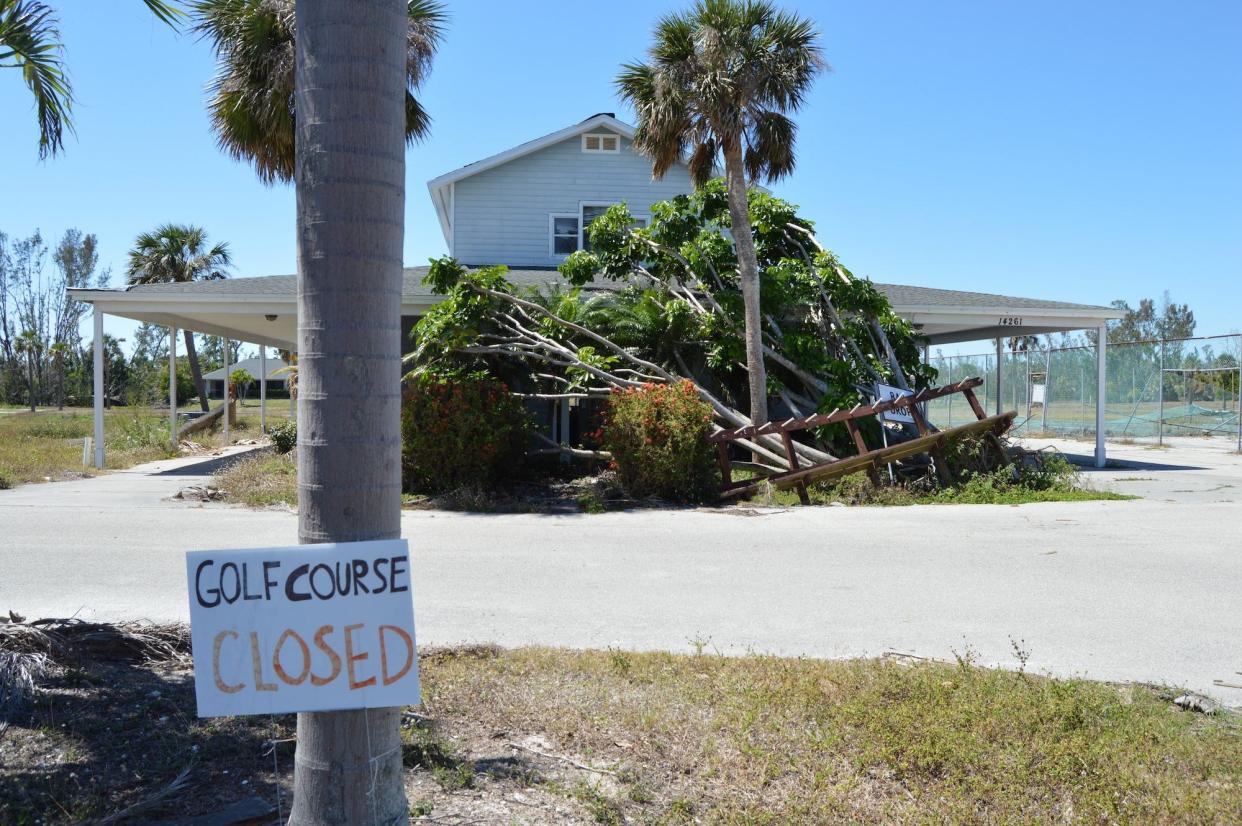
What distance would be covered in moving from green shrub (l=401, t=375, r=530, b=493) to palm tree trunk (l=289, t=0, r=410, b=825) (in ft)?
35.3

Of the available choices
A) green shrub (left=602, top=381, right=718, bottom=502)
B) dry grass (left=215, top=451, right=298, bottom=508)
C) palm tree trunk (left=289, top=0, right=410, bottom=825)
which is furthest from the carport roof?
palm tree trunk (left=289, top=0, right=410, bottom=825)

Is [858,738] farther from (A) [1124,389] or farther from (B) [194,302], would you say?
(A) [1124,389]

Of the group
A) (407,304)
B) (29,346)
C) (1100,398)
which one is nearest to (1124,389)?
(1100,398)

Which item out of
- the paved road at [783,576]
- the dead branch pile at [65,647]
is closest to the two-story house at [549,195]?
the paved road at [783,576]

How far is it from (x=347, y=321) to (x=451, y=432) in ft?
35.9

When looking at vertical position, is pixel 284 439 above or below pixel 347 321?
below

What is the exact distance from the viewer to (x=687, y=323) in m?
16.2

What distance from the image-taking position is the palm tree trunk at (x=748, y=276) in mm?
14508

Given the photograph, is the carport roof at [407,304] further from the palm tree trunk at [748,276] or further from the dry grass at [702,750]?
the dry grass at [702,750]

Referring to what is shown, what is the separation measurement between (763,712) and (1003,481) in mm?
10479

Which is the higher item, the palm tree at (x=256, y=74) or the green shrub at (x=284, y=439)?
the palm tree at (x=256, y=74)

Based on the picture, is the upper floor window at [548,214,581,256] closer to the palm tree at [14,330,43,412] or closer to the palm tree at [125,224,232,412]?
the palm tree at [125,224,232,412]

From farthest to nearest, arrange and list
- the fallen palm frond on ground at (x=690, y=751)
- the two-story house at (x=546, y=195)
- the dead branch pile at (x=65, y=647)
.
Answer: the two-story house at (x=546, y=195) < the dead branch pile at (x=65, y=647) < the fallen palm frond on ground at (x=690, y=751)

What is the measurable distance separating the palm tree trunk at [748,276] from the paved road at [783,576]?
2709 millimetres
